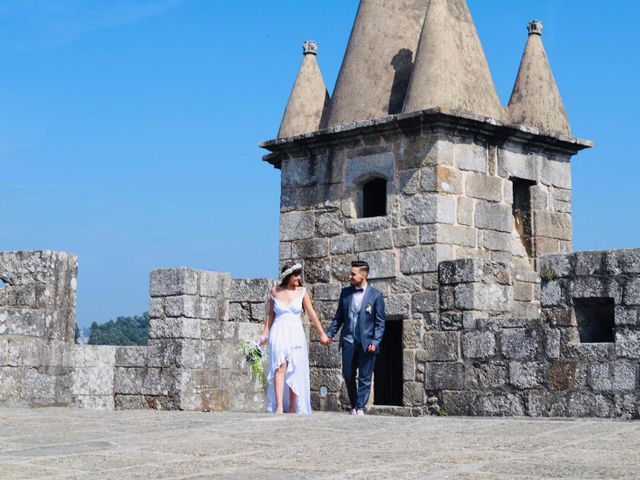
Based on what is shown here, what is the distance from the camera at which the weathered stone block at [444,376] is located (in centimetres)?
1084

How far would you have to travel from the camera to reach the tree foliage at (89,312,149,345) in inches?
3167

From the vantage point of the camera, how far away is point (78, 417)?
25.1 ft

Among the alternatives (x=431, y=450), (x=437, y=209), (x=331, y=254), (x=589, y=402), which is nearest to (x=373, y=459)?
(x=431, y=450)

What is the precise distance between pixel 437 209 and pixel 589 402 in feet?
11.0

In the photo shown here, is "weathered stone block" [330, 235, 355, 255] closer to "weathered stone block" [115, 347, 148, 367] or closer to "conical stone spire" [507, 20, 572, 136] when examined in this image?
"conical stone spire" [507, 20, 572, 136]

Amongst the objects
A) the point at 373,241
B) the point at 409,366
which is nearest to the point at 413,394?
the point at 409,366

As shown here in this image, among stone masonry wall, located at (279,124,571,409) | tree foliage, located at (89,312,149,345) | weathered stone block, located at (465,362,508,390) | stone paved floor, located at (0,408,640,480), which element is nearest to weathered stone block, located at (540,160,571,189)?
stone masonry wall, located at (279,124,571,409)

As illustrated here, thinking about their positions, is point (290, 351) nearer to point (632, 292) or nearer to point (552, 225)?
point (632, 292)

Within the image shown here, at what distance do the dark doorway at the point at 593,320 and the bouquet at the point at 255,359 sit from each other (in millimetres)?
3618

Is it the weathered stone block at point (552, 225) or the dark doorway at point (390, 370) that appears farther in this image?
the weathered stone block at point (552, 225)

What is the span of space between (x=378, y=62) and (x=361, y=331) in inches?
192

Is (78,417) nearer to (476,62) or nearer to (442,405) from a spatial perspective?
(442,405)

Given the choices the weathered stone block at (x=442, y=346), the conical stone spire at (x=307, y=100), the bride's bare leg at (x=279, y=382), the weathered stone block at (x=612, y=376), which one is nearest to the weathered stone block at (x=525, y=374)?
the weathered stone block at (x=612, y=376)

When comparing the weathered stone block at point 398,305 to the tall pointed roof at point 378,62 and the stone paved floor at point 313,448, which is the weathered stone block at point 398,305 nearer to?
the tall pointed roof at point 378,62
